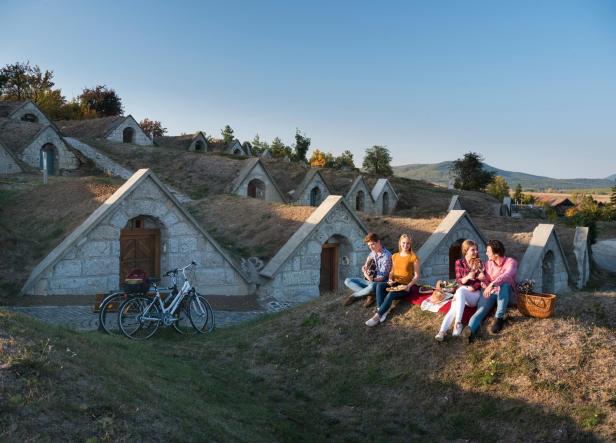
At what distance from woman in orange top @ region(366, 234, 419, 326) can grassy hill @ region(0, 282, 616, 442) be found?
25cm

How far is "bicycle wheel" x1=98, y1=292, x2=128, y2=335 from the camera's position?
39.7 feet

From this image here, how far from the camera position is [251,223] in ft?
75.8

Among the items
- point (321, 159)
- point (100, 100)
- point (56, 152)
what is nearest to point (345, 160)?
point (321, 159)

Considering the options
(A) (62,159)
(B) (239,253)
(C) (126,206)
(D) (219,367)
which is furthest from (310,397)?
(A) (62,159)

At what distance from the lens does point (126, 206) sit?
55.2 feet

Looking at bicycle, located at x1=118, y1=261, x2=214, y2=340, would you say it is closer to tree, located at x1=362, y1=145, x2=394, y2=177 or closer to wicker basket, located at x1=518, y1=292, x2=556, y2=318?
wicker basket, located at x1=518, y1=292, x2=556, y2=318

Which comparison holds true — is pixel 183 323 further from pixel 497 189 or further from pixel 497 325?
pixel 497 189

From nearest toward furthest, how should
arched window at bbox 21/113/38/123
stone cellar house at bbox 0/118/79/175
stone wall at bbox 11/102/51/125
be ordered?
stone cellar house at bbox 0/118/79/175
stone wall at bbox 11/102/51/125
arched window at bbox 21/113/38/123

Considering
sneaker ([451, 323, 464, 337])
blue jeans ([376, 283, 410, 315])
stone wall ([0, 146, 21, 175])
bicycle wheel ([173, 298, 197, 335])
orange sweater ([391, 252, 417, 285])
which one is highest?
stone wall ([0, 146, 21, 175])

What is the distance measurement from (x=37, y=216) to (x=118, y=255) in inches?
190

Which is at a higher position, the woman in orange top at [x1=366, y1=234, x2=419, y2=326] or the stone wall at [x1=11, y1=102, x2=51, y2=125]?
the stone wall at [x1=11, y1=102, x2=51, y2=125]

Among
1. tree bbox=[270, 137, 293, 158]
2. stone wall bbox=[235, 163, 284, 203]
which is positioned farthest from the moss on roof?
tree bbox=[270, 137, 293, 158]

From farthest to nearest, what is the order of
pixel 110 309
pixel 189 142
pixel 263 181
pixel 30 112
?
pixel 189 142 → pixel 30 112 → pixel 263 181 → pixel 110 309

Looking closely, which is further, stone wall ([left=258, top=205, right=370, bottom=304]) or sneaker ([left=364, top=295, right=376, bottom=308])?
stone wall ([left=258, top=205, right=370, bottom=304])
